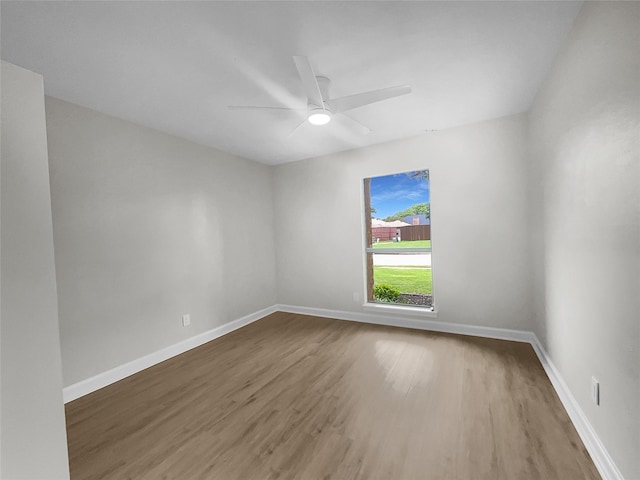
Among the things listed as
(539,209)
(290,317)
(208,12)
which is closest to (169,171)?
(208,12)

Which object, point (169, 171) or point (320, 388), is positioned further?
point (169, 171)

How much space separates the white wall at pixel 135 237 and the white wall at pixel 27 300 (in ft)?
4.78

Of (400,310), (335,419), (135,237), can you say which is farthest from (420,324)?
(135,237)

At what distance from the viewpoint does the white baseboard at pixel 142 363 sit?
223 centimetres

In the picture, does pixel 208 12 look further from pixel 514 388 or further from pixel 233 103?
pixel 514 388

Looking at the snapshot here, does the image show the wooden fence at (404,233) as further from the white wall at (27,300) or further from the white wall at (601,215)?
the white wall at (27,300)

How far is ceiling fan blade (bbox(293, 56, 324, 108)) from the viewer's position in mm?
1546

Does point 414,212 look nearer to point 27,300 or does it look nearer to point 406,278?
point 406,278

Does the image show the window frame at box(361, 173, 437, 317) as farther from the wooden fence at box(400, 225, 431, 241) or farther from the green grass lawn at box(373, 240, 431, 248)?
the wooden fence at box(400, 225, 431, 241)

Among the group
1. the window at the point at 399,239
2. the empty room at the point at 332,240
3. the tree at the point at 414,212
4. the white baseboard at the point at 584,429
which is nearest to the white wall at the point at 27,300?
the empty room at the point at 332,240

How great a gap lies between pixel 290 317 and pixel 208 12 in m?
3.71

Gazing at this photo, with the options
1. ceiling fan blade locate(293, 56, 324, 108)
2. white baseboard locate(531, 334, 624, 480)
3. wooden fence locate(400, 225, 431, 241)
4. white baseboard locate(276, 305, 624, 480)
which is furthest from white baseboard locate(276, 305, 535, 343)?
ceiling fan blade locate(293, 56, 324, 108)

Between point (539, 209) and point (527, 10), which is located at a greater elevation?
point (527, 10)

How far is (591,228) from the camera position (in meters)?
1.48
